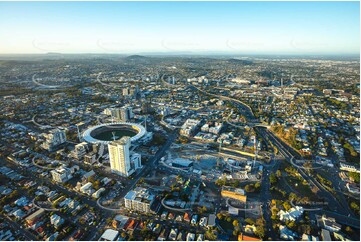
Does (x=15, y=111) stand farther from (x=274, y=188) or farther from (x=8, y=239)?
(x=274, y=188)

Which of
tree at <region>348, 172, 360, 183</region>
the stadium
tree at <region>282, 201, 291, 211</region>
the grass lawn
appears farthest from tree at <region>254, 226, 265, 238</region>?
the stadium

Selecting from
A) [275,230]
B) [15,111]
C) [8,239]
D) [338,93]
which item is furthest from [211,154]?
[338,93]

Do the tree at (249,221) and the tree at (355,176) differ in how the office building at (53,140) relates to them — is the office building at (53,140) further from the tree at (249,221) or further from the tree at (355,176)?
the tree at (355,176)

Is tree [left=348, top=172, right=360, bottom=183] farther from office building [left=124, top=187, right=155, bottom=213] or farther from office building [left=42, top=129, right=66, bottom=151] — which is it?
office building [left=42, top=129, right=66, bottom=151]

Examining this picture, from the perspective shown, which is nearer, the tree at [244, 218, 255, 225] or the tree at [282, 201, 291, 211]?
the tree at [244, 218, 255, 225]

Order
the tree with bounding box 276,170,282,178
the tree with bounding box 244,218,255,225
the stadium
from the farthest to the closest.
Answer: the stadium, the tree with bounding box 276,170,282,178, the tree with bounding box 244,218,255,225

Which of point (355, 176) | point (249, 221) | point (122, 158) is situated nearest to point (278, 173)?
point (355, 176)
